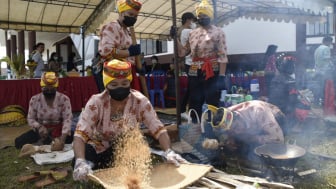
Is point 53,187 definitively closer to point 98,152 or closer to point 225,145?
A: point 98,152

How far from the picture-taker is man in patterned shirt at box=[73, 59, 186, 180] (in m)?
2.63

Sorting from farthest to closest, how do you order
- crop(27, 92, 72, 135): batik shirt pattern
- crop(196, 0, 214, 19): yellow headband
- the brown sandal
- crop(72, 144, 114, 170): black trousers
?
crop(27, 92, 72, 135): batik shirt pattern < crop(196, 0, 214, 19): yellow headband < the brown sandal < crop(72, 144, 114, 170): black trousers

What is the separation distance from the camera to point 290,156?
269 centimetres

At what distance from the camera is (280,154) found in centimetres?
279

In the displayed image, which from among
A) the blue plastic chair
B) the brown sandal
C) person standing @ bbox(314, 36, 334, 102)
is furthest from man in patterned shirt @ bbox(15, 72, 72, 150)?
person standing @ bbox(314, 36, 334, 102)

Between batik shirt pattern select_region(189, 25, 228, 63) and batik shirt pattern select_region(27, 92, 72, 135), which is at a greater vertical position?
batik shirt pattern select_region(189, 25, 228, 63)

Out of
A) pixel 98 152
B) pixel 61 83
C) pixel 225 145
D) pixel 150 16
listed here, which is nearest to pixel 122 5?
pixel 98 152

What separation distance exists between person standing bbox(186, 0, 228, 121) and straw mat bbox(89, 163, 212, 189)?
70.2 inches

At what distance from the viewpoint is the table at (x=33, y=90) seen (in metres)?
6.80

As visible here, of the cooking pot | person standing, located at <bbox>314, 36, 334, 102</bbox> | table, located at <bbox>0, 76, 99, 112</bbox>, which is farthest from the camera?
person standing, located at <bbox>314, 36, 334, 102</bbox>

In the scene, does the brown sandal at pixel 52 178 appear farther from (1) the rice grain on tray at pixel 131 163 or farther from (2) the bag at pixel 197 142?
(2) the bag at pixel 197 142

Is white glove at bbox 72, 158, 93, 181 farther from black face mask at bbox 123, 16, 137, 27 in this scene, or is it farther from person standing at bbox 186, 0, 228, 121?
person standing at bbox 186, 0, 228, 121

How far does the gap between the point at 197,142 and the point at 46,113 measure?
8.00 ft

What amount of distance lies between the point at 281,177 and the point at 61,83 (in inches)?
233
